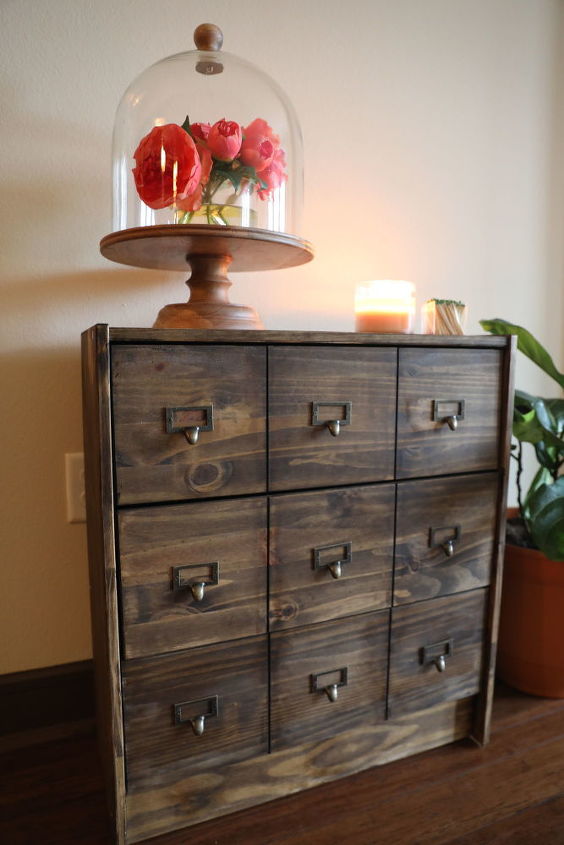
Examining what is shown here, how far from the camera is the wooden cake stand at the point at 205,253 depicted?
2.87 feet

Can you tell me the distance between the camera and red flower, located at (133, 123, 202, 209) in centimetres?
88

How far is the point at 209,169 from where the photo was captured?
94cm

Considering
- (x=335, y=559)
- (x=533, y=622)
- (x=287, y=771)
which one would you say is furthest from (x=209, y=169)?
(x=533, y=622)

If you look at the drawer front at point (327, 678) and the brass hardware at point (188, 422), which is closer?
the brass hardware at point (188, 422)

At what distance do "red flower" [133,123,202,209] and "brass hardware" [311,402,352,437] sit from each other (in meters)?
0.39

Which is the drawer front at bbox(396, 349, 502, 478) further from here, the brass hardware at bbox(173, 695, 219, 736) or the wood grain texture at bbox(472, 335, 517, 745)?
the brass hardware at bbox(173, 695, 219, 736)

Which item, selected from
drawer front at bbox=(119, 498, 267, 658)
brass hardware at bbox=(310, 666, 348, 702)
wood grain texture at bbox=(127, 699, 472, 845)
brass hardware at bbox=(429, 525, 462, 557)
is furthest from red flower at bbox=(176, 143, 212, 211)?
wood grain texture at bbox=(127, 699, 472, 845)

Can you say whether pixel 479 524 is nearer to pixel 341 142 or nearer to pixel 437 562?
pixel 437 562

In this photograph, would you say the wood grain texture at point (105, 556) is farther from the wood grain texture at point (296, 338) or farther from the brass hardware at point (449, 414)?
→ the brass hardware at point (449, 414)

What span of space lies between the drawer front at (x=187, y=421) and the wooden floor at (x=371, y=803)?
22.7 inches

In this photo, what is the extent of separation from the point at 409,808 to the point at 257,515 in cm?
60

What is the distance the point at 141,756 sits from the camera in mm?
889

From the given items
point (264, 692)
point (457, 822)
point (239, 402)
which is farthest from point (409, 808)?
point (239, 402)

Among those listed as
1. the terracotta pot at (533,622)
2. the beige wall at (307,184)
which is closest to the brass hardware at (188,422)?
the beige wall at (307,184)
